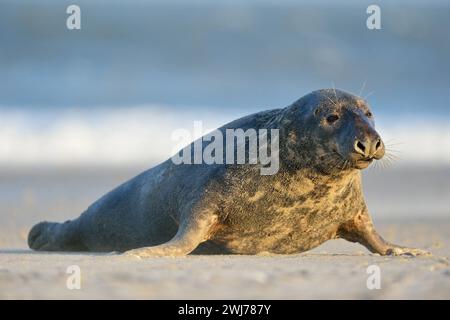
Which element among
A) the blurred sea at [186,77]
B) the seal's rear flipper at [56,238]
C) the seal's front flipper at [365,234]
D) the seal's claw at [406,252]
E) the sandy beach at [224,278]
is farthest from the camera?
the blurred sea at [186,77]

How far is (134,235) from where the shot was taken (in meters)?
7.37

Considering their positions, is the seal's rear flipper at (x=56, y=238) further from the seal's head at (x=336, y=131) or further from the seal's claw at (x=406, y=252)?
the seal's claw at (x=406, y=252)

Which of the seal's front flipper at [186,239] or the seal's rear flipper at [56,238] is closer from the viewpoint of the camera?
the seal's front flipper at [186,239]

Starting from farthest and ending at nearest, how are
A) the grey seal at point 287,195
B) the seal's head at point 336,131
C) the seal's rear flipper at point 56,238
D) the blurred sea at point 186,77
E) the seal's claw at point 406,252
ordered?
the blurred sea at point 186,77 < the seal's rear flipper at point 56,238 < the seal's claw at point 406,252 < the grey seal at point 287,195 < the seal's head at point 336,131

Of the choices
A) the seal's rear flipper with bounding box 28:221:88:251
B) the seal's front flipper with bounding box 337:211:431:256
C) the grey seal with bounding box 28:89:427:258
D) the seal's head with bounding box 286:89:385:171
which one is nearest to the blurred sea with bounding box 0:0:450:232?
the seal's rear flipper with bounding box 28:221:88:251

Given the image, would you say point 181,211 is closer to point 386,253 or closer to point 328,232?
point 328,232

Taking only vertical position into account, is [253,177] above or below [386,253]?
above

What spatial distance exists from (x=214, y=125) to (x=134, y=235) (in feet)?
46.1

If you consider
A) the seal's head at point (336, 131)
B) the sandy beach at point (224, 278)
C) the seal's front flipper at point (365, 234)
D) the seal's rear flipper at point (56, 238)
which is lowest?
the seal's rear flipper at point (56, 238)

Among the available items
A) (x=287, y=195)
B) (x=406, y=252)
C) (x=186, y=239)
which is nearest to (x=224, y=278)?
(x=186, y=239)

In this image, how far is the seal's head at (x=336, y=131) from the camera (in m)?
5.99

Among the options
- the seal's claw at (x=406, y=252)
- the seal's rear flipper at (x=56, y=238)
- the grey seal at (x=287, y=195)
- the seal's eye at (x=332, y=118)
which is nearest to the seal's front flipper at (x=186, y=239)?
the grey seal at (x=287, y=195)
